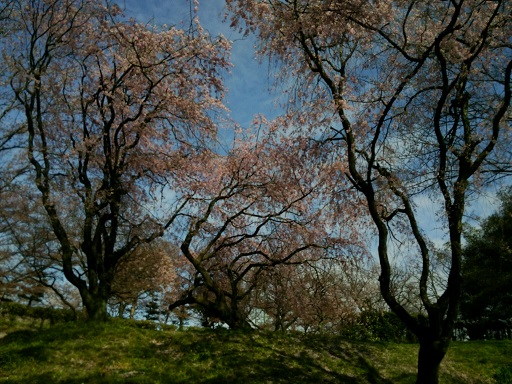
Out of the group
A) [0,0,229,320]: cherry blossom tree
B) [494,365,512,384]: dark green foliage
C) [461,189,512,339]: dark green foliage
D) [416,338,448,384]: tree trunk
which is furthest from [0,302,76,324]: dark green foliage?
A: [461,189,512,339]: dark green foliage

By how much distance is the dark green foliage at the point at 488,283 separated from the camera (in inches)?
942

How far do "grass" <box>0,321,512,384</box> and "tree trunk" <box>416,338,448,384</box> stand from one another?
1635 mm

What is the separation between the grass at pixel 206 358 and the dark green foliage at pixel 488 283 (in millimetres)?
13036

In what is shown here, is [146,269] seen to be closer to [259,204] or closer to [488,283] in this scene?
[259,204]

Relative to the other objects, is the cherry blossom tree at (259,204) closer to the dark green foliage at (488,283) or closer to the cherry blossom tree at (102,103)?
the cherry blossom tree at (102,103)

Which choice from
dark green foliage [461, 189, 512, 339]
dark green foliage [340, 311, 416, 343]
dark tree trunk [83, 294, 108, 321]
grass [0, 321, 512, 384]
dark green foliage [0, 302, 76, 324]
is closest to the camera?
grass [0, 321, 512, 384]

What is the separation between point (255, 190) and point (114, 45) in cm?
683

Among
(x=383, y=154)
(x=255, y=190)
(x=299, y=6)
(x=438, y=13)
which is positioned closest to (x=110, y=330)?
(x=255, y=190)

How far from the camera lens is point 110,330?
10.3 m

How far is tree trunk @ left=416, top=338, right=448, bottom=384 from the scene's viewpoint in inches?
332

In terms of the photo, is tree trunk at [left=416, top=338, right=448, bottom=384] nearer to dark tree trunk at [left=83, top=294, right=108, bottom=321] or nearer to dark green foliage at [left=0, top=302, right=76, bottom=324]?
dark tree trunk at [left=83, top=294, right=108, bottom=321]

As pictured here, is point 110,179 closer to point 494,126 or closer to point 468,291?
point 494,126

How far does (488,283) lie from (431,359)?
758 inches

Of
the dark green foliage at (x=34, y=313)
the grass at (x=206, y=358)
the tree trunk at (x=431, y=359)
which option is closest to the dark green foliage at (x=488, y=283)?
the grass at (x=206, y=358)
